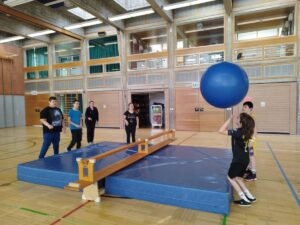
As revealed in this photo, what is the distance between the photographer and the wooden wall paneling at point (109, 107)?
12000mm

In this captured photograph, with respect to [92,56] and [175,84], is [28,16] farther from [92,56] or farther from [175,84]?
[175,84]

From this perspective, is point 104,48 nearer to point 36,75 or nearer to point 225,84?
point 36,75

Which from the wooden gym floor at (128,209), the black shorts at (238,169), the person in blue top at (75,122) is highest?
the person in blue top at (75,122)

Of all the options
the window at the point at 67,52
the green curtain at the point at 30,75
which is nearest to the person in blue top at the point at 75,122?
the window at the point at 67,52

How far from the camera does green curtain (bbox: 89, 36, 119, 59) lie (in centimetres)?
1202

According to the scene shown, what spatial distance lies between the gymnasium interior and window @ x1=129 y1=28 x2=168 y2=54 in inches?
2.2

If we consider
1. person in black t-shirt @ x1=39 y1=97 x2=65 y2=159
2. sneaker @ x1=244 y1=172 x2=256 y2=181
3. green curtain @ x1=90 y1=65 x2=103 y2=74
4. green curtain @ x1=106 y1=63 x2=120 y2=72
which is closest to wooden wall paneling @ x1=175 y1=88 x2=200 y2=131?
green curtain @ x1=106 y1=63 x2=120 y2=72

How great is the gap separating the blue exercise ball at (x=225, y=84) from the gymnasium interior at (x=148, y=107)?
0.30 ft

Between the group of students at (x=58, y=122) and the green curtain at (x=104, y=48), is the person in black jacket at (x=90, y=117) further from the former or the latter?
the green curtain at (x=104, y=48)

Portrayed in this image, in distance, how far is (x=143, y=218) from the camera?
2615 mm

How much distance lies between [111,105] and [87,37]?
416 cm

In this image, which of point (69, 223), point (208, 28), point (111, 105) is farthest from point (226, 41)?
point (69, 223)

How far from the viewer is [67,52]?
44.1 feet

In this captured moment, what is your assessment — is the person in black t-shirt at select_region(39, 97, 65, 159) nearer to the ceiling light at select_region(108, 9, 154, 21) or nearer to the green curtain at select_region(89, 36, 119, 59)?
the ceiling light at select_region(108, 9, 154, 21)
